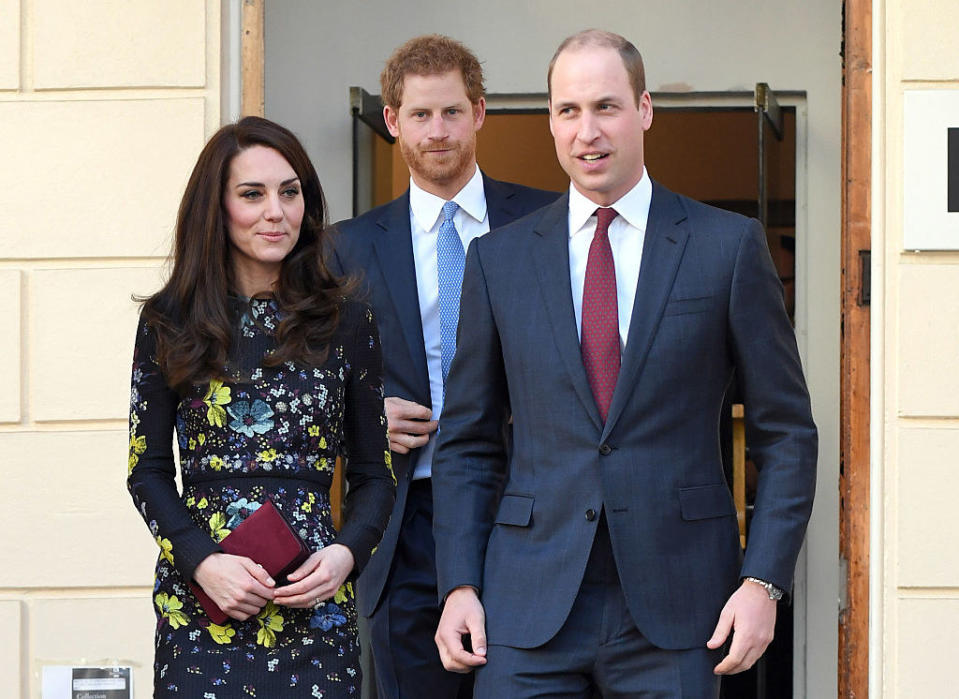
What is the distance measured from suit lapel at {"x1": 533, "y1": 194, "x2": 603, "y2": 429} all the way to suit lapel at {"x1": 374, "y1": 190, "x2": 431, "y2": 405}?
2.41 feet

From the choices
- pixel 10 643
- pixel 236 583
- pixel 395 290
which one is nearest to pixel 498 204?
pixel 395 290

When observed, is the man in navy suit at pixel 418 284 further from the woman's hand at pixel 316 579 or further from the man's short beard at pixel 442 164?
the woman's hand at pixel 316 579

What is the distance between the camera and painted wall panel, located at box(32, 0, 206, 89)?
14.4 feet

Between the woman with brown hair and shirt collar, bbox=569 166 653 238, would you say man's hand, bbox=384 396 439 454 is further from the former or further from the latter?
shirt collar, bbox=569 166 653 238

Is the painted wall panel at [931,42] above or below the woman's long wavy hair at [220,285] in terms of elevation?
above

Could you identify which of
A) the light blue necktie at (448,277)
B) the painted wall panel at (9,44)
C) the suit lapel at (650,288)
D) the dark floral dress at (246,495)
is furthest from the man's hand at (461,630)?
the painted wall panel at (9,44)

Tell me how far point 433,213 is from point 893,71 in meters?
1.48

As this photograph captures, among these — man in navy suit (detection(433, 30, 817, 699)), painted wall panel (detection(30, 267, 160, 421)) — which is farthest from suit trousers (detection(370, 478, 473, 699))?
painted wall panel (detection(30, 267, 160, 421))

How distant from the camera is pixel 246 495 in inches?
110

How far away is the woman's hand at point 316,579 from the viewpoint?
270cm

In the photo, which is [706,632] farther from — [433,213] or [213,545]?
[433,213]

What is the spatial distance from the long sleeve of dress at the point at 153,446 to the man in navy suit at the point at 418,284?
0.74 meters

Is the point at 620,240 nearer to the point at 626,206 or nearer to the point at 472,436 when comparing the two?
the point at 626,206

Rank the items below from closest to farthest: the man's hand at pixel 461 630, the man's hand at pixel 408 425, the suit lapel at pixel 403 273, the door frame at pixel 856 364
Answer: the man's hand at pixel 461 630 → the man's hand at pixel 408 425 → the suit lapel at pixel 403 273 → the door frame at pixel 856 364
